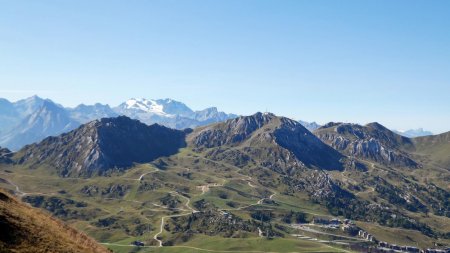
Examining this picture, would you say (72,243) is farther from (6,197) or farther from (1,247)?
(6,197)

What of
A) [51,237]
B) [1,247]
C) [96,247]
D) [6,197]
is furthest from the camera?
[6,197]

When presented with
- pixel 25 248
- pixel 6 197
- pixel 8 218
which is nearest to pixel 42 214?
pixel 6 197

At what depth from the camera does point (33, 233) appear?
5247 cm

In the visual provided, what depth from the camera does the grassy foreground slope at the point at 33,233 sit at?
160ft

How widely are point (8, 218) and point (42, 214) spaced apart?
1040 cm

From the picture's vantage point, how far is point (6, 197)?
6300 centimetres

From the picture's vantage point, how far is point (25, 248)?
4797cm

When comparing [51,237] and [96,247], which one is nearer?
[51,237]

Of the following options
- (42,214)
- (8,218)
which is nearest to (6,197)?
(42,214)

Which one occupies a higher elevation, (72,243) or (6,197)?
(6,197)

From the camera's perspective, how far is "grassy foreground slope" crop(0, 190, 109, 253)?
48688mm

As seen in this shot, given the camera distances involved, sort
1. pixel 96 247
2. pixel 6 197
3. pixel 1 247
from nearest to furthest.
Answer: pixel 1 247
pixel 96 247
pixel 6 197

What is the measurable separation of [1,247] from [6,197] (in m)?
19.0

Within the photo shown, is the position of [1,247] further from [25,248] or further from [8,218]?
[8,218]
